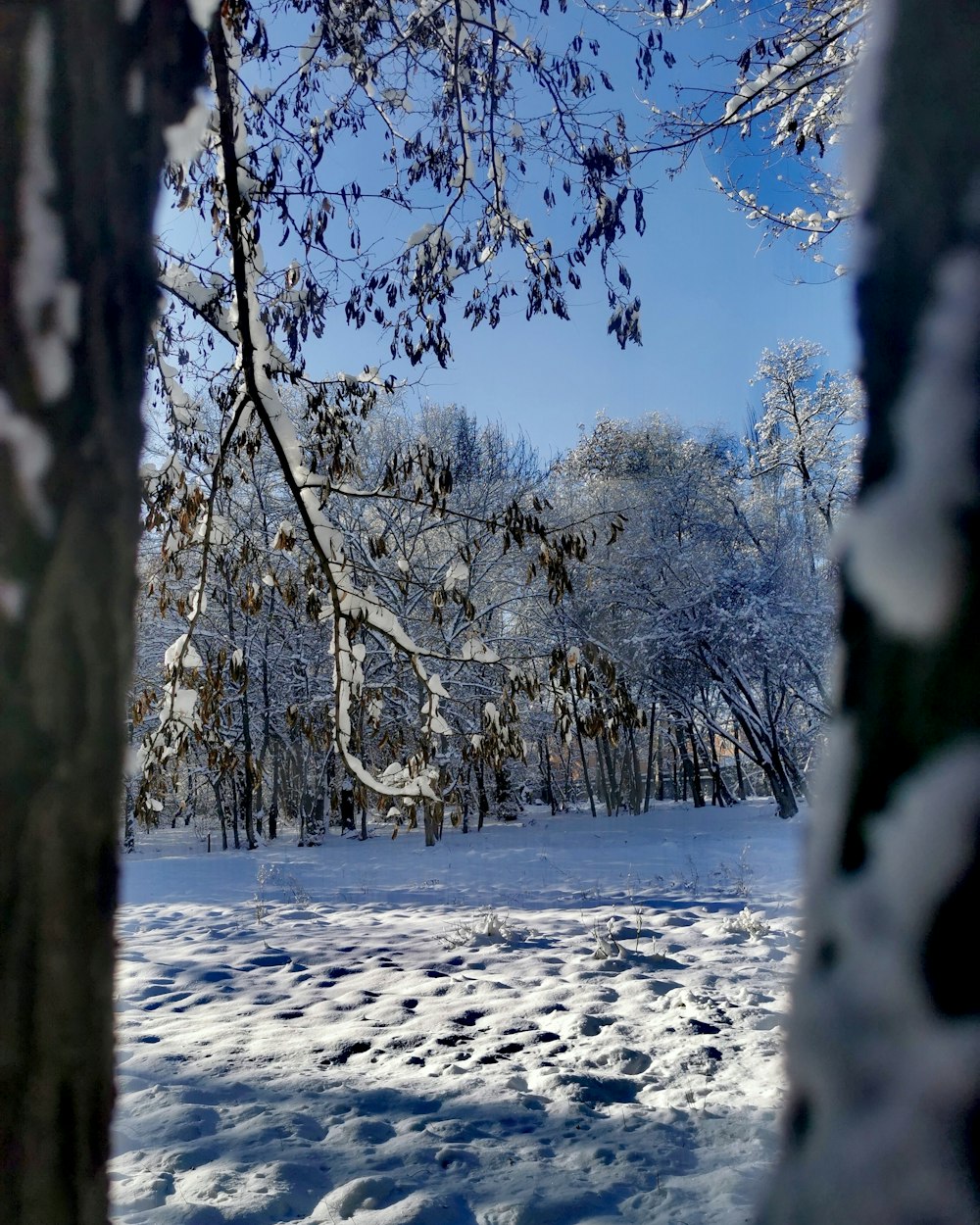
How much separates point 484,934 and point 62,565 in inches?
198

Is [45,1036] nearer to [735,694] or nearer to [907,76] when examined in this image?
[907,76]

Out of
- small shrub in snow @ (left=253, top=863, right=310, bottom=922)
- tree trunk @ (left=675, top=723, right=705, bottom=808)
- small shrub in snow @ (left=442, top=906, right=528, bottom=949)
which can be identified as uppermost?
tree trunk @ (left=675, top=723, right=705, bottom=808)

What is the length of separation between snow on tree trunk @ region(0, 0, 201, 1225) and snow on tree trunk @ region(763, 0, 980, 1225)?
659 mm

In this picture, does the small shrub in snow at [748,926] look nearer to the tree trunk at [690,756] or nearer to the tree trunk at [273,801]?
the tree trunk at [690,756]

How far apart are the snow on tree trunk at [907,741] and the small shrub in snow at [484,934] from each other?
5178 millimetres

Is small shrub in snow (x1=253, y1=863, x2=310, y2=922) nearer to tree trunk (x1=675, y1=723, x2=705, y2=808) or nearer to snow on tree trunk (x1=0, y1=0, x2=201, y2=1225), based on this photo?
snow on tree trunk (x1=0, y1=0, x2=201, y2=1225)

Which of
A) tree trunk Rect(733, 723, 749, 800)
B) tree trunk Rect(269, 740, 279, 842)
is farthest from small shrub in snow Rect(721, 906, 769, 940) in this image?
tree trunk Rect(269, 740, 279, 842)

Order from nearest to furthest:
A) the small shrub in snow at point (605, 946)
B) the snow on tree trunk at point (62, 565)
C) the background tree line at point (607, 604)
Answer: the snow on tree trunk at point (62, 565)
the small shrub in snow at point (605, 946)
the background tree line at point (607, 604)

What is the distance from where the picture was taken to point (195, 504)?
3559 mm

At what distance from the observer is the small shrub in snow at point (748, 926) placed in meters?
5.03

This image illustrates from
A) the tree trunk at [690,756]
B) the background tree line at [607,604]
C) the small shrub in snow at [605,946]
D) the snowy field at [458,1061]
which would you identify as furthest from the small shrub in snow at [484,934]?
the tree trunk at [690,756]

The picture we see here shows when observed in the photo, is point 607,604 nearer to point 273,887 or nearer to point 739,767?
point 739,767

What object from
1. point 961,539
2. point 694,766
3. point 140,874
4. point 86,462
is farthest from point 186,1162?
point 694,766

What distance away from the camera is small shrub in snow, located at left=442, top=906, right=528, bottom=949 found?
16.7ft
